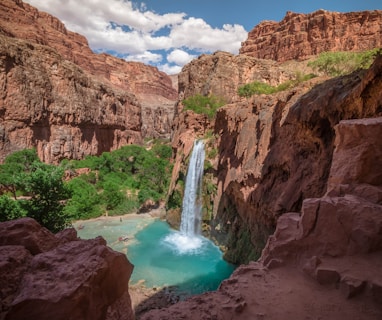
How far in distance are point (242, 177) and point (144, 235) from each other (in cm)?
1072

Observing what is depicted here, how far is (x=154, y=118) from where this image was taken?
7944cm

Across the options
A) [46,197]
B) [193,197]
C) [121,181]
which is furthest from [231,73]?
[46,197]

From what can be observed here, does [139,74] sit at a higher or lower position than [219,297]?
higher

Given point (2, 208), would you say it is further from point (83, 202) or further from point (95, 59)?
point (95, 59)

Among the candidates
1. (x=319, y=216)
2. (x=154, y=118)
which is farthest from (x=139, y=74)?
(x=319, y=216)

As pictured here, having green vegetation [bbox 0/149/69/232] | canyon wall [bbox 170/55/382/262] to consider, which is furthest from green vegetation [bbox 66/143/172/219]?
canyon wall [bbox 170/55/382/262]

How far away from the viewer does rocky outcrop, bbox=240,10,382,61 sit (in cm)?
5269

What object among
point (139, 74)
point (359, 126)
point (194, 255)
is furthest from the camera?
point (139, 74)

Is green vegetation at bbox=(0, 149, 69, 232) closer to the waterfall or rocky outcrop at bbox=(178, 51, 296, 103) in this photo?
the waterfall

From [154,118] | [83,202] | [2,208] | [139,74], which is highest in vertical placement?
[139,74]

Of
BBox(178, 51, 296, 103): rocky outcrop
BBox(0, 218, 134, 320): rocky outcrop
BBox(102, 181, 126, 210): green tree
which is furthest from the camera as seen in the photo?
BBox(178, 51, 296, 103): rocky outcrop

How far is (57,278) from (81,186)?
89.0ft

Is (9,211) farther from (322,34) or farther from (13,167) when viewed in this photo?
(322,34)

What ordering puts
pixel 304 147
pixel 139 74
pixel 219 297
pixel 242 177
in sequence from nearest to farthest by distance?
pixel 219 297
pixel 304 147
pixel 242 177
pixel 139 74
